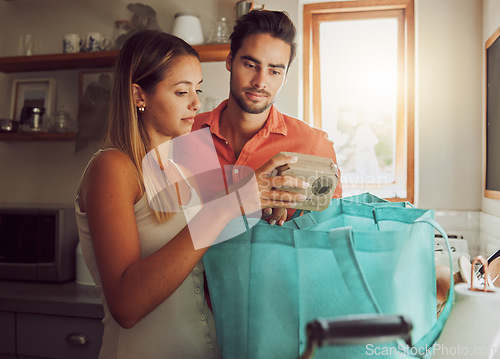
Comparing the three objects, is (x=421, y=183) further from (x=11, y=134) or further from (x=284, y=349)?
(x=11, y=134)

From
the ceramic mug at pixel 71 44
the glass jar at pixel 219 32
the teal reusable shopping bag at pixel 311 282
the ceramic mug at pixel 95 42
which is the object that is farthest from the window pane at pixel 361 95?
the teal reusable shopping bag at pixel 311 282

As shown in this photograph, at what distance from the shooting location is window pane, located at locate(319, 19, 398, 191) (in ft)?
7.37

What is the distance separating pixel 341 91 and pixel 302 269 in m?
1.83

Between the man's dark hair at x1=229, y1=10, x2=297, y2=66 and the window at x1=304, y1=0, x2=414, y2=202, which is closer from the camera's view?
the man's dark hair at x1=229, y1=10, x2=297, y2=66

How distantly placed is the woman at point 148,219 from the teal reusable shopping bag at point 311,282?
0.07 metres

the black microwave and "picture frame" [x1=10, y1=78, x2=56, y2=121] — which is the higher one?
"picture frame" [x1=10, y1=78, x2=56, y2=121]

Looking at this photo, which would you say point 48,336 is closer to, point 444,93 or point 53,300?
point 53,300

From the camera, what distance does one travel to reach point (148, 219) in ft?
2.54

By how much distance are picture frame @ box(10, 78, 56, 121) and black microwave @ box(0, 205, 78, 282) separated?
0.69m

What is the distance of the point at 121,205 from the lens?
70cm

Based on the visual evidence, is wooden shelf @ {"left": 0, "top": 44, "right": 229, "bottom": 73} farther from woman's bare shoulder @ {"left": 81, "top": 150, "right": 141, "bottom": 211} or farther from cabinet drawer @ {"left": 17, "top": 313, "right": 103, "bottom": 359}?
woman's bare shoulder @ {"left": 81, "top": 150, "right": 141, "bottom": 211}

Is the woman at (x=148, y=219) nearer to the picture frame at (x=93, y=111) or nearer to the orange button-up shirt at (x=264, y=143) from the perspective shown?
the orange button-up shirt at (x=264, y=143)

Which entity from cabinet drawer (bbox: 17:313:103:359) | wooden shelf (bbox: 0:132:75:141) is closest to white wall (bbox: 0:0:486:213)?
wooden shelf (bbox: 0:132:75:141)

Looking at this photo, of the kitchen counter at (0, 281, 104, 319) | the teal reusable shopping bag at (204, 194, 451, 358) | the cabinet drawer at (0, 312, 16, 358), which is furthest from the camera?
the cabinet drawer at (0, 312, 16, 358)
